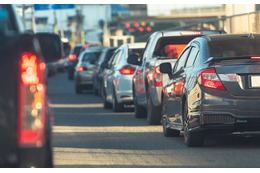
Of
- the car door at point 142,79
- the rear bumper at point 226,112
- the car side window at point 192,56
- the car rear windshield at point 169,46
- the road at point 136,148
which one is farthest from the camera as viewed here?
the car door at point 142,79

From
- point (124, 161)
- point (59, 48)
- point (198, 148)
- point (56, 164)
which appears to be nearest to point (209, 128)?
point (198, 148)

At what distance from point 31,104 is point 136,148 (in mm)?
5632

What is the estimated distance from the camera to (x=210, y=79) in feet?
31.2

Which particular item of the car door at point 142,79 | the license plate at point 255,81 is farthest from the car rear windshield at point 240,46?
the car door at point 142,79

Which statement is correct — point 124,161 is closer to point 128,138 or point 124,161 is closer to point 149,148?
point 149,148

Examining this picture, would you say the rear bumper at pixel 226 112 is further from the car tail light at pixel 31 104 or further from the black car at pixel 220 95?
the car tail light at pixel 31 104

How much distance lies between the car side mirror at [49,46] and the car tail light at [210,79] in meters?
3.14

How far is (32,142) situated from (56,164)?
4.10 meters

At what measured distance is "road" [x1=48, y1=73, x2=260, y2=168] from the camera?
27.9 feet

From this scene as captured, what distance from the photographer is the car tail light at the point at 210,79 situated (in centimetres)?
947

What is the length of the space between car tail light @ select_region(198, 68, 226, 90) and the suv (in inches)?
124

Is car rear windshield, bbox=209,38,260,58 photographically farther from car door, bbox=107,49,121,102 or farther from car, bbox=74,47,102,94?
Result: car, bbox=74,47,102,94

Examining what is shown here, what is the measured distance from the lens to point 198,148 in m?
9.92

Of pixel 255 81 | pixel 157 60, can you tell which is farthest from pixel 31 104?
pixel 157 60
